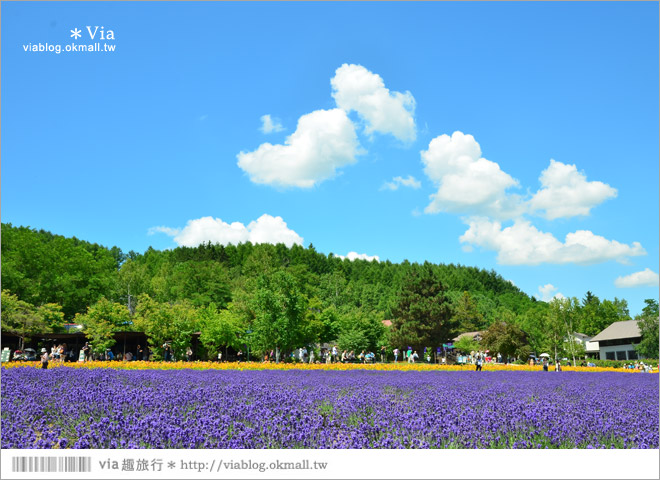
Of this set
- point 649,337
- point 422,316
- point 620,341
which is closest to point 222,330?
point 422,316

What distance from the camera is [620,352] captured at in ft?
230

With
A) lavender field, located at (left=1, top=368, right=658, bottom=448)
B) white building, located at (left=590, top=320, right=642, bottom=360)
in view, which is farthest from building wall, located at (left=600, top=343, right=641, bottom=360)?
lavender field, located at (left=1, top=368, right=658, bottom=448)

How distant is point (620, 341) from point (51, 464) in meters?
81.1

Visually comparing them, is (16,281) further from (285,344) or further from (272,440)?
(272,440)

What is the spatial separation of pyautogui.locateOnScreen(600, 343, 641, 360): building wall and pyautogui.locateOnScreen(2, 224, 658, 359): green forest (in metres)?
7.37

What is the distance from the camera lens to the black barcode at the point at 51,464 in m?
3.44

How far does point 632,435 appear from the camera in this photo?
5965mm

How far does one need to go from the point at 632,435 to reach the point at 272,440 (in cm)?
434

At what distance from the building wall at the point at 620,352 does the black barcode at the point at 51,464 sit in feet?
249

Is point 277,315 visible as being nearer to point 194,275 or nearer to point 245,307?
point 245,307

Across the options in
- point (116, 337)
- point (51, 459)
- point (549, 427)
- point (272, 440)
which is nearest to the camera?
point (51, 459)

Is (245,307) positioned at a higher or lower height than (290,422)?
higher

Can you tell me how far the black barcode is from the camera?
344 cm

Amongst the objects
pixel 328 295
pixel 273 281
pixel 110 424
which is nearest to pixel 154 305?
pixel 273 281
